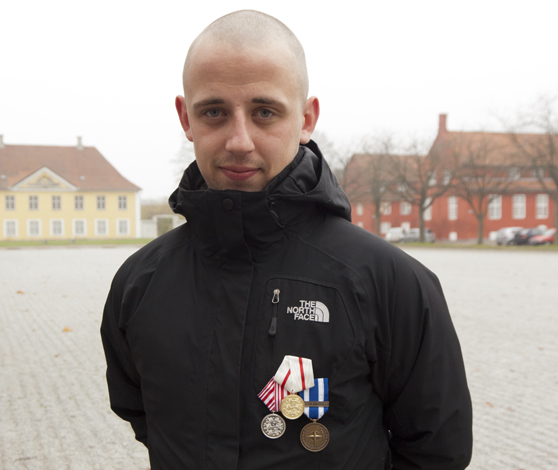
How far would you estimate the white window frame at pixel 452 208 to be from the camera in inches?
2447

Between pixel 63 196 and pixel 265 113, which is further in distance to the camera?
pixel 63 196

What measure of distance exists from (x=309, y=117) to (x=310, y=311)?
0.68 metres

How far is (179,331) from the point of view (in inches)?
65.3

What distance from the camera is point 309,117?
6.04 ft

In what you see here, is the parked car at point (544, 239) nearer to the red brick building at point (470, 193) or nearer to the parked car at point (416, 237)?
the red brick building at point (470, 193)

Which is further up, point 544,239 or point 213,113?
point 213,113

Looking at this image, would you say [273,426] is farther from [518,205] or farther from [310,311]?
[518,205]

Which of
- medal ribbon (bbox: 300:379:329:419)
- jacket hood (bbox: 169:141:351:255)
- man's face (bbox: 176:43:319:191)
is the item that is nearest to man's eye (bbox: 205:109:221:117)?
man's face (bbox: 176:43:319:191)

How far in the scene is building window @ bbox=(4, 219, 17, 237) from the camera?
58.4 meters

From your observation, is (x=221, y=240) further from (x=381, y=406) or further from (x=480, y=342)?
(x=480, y=342)

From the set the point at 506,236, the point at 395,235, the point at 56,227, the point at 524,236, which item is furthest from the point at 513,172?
the point at 56,227

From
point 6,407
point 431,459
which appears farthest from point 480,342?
point 431,459

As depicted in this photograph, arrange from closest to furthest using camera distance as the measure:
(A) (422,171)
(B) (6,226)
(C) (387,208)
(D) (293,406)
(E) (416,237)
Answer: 1. (D) (293,406)
2. (A) (422,171)
3. (E) (416,237)
4. (B) (6,226)
5. (C) (387,208)

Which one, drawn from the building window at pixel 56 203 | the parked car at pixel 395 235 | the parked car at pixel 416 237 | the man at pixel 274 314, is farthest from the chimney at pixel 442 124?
the man at pixel 274 314
